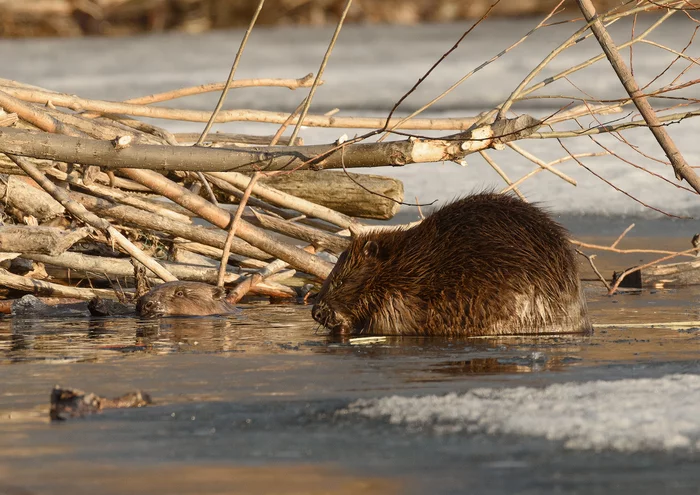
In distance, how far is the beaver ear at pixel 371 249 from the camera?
16.4 ft

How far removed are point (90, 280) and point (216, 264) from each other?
2.74 feet

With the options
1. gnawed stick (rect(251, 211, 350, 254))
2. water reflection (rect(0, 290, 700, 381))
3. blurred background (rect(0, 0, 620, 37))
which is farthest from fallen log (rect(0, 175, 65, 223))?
blurred background (rect(0, 0, 620, 37))

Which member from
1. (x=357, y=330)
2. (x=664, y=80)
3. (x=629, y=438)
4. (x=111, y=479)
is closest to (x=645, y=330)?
(x=357, y=330)

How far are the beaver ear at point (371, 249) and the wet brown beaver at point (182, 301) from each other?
3.06 feet

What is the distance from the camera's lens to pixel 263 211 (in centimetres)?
670

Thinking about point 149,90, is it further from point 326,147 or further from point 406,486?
point 406,486

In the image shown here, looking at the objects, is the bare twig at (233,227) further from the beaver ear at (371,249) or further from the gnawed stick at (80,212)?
the beaver ear at (371,249)

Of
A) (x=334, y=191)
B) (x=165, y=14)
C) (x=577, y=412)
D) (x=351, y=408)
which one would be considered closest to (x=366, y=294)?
(x=334, y=191)

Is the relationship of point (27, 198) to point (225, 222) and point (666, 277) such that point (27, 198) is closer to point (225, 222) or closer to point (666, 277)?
point (225, 222)

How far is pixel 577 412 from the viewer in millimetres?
2971

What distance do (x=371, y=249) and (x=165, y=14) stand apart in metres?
12.6

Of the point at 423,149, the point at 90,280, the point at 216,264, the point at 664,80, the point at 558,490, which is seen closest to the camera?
the point at 558,490

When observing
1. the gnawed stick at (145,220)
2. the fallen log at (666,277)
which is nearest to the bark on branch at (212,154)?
the gnawed stick at (145,220)

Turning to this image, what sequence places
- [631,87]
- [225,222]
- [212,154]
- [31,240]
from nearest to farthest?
[212,154] → [631,87] → [31,240] → [225,222]
